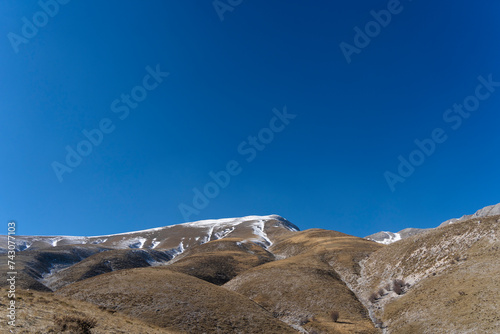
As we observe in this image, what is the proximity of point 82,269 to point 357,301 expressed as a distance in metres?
77.9

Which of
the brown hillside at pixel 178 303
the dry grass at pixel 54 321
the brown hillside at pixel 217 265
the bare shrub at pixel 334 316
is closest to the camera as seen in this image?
the dry grass at pixel 54 321

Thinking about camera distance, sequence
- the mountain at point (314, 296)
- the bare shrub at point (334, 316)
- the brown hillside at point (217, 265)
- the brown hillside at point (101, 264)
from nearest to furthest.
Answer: the mountain at point (314, 296) → the bare shrub at point (334, 316) → the brown hillside at point (217, 265) → the brown hillside at point (101, 264)

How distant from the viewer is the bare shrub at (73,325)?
17766mm

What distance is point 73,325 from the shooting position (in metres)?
18.4

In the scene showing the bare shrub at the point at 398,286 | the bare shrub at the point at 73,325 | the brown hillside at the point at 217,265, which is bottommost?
the bare shrub at the point at 398,286

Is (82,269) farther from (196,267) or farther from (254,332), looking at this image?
(254,332)

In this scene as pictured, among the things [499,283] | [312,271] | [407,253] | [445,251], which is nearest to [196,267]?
[312,271]

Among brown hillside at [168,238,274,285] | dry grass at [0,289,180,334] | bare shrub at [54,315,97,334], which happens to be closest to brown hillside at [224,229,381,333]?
brown hillside at [168,238,274,285]

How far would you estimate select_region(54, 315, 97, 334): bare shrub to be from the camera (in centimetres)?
1777

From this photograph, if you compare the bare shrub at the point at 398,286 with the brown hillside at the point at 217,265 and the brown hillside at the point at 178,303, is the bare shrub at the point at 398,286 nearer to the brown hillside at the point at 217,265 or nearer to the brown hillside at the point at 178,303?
the brown hillside at the point at 178,303

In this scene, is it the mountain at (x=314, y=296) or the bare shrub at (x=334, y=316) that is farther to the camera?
the bare shrub at (x=334, y=316)

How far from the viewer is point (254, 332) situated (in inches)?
1282

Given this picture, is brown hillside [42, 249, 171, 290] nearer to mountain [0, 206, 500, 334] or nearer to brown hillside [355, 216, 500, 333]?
mountain [0, 206, 500, 334]

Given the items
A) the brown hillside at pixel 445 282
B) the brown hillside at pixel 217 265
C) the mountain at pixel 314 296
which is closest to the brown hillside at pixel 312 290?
the mountain at pixel 314 296
